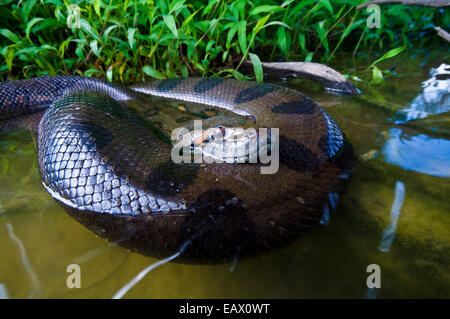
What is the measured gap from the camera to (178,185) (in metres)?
1.76

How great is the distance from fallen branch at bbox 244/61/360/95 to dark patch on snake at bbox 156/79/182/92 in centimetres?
104

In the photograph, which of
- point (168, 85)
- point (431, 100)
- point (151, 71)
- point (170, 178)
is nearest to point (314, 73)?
point (431, 100)

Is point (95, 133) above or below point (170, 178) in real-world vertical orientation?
above

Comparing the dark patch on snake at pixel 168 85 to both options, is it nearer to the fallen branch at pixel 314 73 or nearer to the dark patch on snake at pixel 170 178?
the fallen branch at pixel 314 73

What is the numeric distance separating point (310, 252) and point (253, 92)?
202 cm

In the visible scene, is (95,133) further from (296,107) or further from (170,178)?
(296,107)

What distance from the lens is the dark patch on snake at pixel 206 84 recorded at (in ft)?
11.4

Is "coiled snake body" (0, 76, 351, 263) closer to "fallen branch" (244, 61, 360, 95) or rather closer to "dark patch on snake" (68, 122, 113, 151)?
"dark patch on snake" (68, 122, 113, 151)

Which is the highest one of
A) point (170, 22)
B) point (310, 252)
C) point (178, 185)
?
point (170, 22)

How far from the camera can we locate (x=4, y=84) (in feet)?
11.6

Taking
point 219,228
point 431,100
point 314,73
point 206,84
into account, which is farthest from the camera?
point 314,73

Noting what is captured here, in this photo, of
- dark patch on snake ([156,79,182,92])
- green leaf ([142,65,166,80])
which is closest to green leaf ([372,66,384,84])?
dark patch on snake ([156,79,182,92])

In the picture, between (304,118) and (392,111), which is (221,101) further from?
(392,111)
